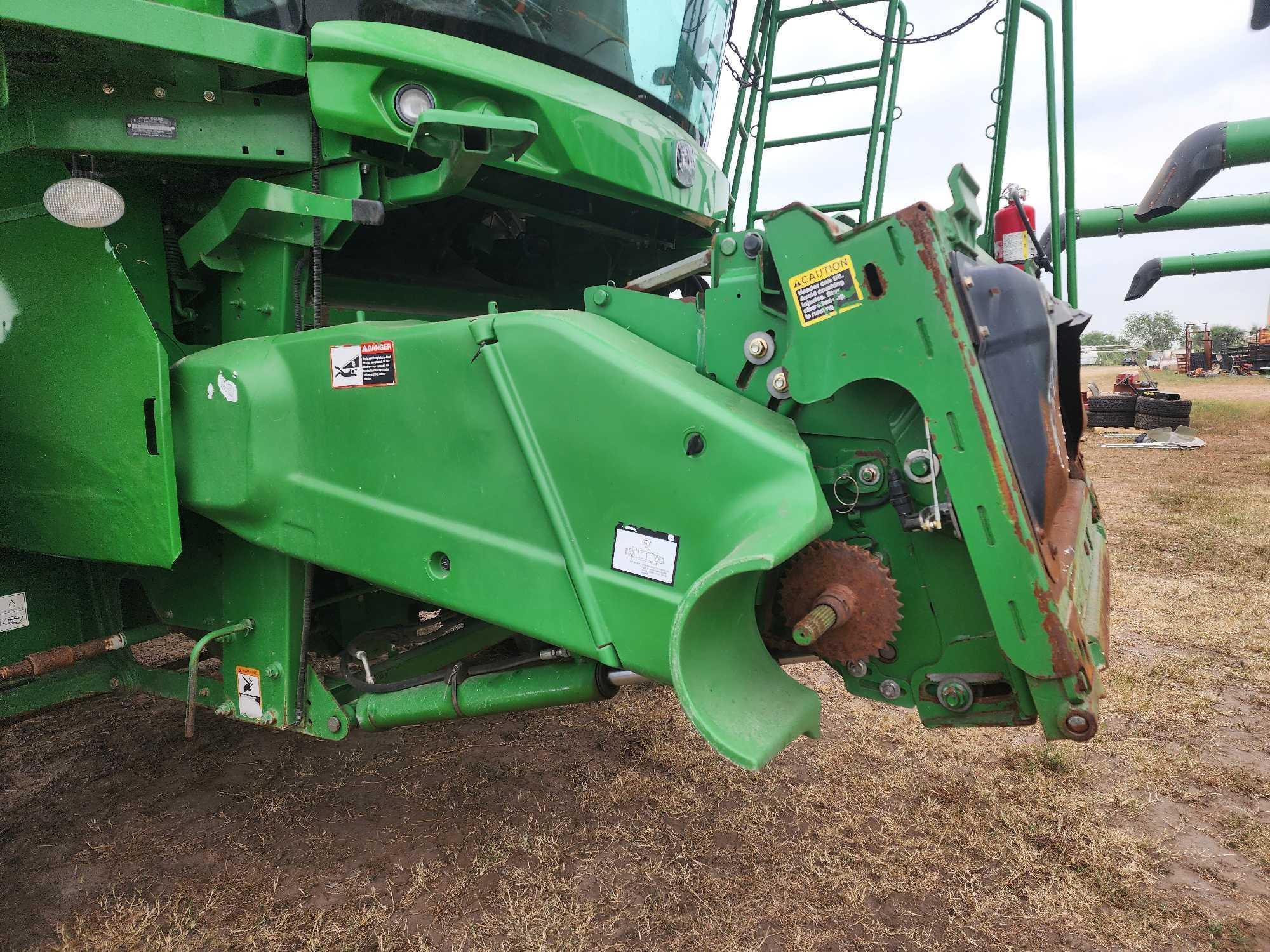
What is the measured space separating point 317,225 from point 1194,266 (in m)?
15.2

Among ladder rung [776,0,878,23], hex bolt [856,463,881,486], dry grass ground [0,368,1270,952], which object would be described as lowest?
dry grass ground [0,368,1270,952]

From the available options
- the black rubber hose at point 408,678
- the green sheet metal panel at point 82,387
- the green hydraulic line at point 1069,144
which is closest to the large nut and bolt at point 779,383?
the black rubber hose at point 408,678

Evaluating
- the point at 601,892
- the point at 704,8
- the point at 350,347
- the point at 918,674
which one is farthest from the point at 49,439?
the point at 704,8

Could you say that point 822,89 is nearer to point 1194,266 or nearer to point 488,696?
point 488,696

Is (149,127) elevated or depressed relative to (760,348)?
elevated

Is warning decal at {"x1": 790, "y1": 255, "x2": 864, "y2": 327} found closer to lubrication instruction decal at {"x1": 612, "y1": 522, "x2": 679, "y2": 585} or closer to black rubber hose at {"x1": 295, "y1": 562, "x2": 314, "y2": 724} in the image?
lubrication instruction decal at {"x1": 612, "y1": 522, "x2": 679, "y2": 585}

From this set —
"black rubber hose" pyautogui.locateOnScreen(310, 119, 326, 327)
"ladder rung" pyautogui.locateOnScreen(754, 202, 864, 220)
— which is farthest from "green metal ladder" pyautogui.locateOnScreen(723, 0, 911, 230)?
"black rubber hose" pyautogui.locateOnScreen(310, 119, 326, 327)

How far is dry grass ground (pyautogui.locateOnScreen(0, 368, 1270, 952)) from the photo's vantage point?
2047 millimetres

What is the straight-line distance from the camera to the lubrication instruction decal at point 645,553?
163cm

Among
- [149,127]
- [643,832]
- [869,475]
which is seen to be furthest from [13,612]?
[869,475]

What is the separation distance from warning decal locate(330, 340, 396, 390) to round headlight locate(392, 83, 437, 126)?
556 mm

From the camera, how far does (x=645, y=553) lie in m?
1.66

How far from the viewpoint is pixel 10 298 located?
2.00 metres

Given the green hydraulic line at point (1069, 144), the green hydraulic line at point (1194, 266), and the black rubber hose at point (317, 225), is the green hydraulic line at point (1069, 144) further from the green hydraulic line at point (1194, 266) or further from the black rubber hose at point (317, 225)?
the green hydraulic line at point (1194, 266)
